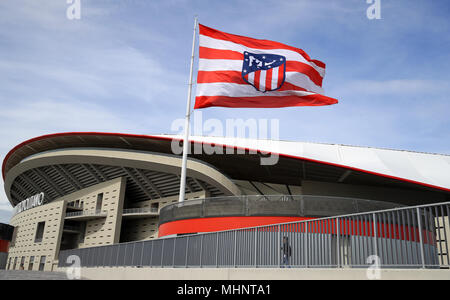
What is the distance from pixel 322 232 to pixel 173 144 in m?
21.8

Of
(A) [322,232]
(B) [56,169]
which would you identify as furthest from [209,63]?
(B) [56,169]

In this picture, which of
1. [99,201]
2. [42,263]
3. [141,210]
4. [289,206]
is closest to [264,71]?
[289,206]

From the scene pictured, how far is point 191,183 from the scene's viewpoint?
32719mm

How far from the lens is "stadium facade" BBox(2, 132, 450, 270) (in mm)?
20516

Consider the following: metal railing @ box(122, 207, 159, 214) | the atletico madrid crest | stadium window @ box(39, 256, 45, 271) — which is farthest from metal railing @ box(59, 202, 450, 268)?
stadium window @ box(39, 256, 45, 271)

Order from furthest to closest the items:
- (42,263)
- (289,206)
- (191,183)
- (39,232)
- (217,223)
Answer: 1. (39,232)
2. (42,263)
3. (191,183)
4. (217,223)
5. (289,206)

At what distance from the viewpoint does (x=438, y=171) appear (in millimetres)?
31875

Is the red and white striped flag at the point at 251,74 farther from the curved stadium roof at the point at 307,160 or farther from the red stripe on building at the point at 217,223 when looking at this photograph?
the curved stadium roof at the point at 307,160

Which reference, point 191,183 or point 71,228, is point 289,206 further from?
point 71,228

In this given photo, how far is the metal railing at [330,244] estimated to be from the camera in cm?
870

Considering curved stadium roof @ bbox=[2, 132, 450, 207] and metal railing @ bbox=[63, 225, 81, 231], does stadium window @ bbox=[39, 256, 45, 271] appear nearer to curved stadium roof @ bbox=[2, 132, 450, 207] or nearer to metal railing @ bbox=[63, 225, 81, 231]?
metal railing @ bbox=[63, 225, 81, 231]

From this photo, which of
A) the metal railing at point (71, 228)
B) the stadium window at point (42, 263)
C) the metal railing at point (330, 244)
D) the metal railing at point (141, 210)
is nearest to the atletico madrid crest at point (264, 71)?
the metal railing at point (330, 244)

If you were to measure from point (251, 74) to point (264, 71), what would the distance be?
656 millimetres
